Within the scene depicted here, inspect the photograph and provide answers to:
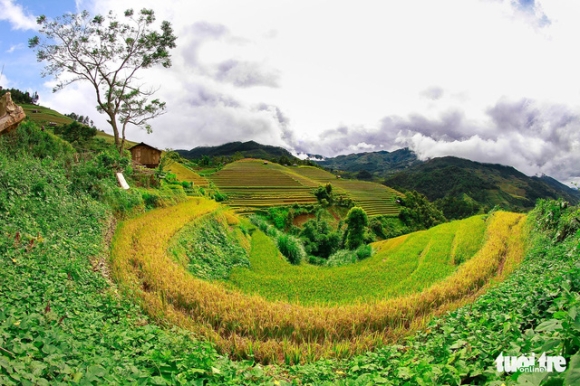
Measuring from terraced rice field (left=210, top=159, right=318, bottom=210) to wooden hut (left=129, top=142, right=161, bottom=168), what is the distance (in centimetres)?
1508

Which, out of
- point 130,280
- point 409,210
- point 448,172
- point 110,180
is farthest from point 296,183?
point 448,172

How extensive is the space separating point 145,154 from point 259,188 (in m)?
30.3

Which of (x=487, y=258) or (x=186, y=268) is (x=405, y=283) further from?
(x=186, y=268)

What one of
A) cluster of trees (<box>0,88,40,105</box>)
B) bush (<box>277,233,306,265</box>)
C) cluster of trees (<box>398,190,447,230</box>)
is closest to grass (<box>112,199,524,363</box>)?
bush (<box>277,233,306,265</box>)

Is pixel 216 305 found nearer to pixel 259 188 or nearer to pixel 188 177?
pixel 188 177

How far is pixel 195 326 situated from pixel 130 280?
2.35 m

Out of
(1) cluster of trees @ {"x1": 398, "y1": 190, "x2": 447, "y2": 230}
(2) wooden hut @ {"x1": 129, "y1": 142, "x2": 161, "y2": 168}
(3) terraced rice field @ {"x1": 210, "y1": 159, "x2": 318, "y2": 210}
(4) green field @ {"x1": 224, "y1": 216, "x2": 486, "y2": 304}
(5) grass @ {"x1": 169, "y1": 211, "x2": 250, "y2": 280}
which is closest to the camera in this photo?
(4) green field @ {"x1": 224, "y1": 216, "x2": 486, "y2": 304}

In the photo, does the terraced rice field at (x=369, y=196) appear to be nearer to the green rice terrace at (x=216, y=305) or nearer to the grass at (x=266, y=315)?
the green rice terrace at (x=216, y=305)

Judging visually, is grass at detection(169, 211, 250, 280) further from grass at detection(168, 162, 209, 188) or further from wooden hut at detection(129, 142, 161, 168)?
grass at detection(168, 162, 209, 188)

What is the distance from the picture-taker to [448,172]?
643 feet

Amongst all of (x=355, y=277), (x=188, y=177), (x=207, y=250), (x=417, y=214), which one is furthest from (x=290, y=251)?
(x=417, y=214)

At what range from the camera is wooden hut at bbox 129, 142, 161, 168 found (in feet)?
140

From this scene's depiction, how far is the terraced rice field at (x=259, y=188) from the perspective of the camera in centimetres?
5956

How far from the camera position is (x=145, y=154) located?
43.2 m
